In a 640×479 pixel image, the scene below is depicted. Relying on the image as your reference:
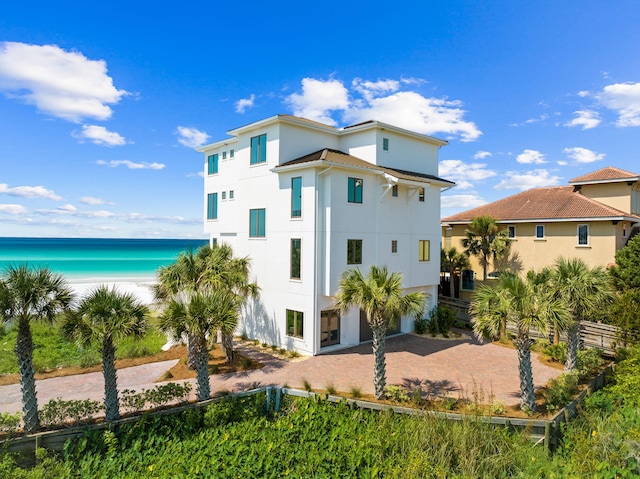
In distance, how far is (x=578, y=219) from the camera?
25266mm

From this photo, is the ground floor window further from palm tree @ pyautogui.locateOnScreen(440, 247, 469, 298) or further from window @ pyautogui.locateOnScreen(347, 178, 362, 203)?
palm tree @ pyautogui.locateOnScreen(440, 247, 469, 298)

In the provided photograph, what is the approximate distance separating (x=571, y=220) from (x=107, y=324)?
28.9m

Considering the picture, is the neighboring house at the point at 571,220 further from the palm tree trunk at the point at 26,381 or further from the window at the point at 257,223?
the palm tree trunk at the point at 26,381

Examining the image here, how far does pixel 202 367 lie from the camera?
11.6m

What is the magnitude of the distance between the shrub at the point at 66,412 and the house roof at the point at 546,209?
28728mm

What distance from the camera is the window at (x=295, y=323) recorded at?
18.2 m

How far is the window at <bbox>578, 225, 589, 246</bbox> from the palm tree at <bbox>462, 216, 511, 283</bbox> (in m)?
4.72

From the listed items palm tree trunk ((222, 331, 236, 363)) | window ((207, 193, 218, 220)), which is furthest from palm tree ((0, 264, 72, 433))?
window ((207, 193, 218, 220))

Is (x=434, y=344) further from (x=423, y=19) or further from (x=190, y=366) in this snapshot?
(x=423, y=19)

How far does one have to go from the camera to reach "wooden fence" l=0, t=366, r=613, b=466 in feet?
29.7

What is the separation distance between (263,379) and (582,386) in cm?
1228

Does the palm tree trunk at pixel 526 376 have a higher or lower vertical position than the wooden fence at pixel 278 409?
higher

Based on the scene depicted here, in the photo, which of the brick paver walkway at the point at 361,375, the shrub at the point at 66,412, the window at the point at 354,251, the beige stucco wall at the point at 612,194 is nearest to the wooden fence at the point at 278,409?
the shrub at the point at 66,412

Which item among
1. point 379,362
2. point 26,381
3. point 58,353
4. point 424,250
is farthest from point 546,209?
point 58,353
